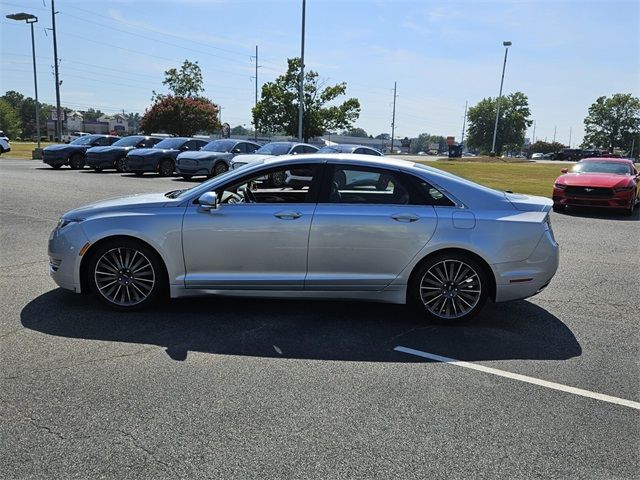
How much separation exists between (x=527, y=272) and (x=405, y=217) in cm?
129

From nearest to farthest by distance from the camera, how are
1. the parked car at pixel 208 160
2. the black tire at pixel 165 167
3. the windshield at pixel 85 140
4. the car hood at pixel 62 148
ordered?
the parked car at pixel 208 160, the black tire at pixel 165 167, the car hood at pixel 62 148, the windshield at pixel 85 140

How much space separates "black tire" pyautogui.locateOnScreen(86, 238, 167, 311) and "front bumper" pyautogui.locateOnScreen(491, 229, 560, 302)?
3241 millimetres

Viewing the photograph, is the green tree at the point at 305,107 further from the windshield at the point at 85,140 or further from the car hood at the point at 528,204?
the car hood at the point at 528,204

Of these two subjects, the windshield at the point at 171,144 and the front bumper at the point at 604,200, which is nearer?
the front bumper at the point at 604,200

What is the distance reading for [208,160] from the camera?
19734mm

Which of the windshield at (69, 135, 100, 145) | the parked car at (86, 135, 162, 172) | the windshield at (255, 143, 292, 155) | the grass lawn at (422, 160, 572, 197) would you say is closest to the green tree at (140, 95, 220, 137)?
the grass lawn at (422, 160, 572, 197)

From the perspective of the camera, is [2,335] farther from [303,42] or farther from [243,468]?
[303,42]

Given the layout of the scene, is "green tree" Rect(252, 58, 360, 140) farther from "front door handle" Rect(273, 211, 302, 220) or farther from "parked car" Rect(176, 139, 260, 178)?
"front door handle" Rect(273, 211, 302, 220)

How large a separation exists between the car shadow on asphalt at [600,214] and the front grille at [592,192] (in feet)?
1.75

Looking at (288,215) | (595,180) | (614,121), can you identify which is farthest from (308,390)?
(614,121)

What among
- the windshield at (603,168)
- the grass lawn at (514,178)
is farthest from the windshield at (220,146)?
the windshield at (603,168)

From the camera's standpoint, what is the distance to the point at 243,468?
2770 mm

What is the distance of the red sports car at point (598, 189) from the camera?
13414 mm

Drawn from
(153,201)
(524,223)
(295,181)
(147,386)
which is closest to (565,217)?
(524,223)
